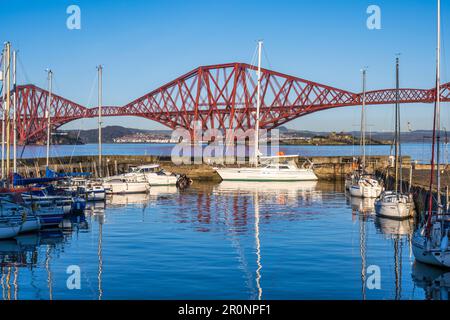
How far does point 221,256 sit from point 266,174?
35.2m

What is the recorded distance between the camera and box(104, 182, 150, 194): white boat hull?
43156 mm

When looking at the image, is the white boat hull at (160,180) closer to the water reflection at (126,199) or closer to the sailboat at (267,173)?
the sailboat at (267,173)

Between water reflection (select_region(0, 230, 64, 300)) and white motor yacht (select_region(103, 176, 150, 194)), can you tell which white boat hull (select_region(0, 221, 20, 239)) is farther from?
white motor yacht (select_region(103, 176, 150, 194))

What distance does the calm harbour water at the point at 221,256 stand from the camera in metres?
16.3

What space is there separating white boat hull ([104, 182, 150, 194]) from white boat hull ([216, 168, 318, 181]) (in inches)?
535

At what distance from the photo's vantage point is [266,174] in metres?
55.9

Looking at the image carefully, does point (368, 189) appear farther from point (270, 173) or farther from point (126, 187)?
point (270, 173)

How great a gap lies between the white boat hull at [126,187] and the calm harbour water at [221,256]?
746 centimetres

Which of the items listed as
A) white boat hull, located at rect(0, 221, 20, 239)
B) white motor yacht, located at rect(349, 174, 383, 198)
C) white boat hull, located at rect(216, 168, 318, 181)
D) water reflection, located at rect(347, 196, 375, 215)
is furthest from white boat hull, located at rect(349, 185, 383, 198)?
white boat hull, located at rect(0, 221, 20, 239)

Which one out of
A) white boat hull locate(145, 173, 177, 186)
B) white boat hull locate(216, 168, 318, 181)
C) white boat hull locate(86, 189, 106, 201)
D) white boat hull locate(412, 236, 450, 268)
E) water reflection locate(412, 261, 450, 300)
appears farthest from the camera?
white boat hull locate(216, 168, 318, 181)

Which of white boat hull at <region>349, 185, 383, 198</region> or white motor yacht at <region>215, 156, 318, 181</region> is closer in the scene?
white boat hull at <region>349, 185, 383, 198</region>

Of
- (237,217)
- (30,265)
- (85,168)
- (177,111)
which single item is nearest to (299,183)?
(85,168)
